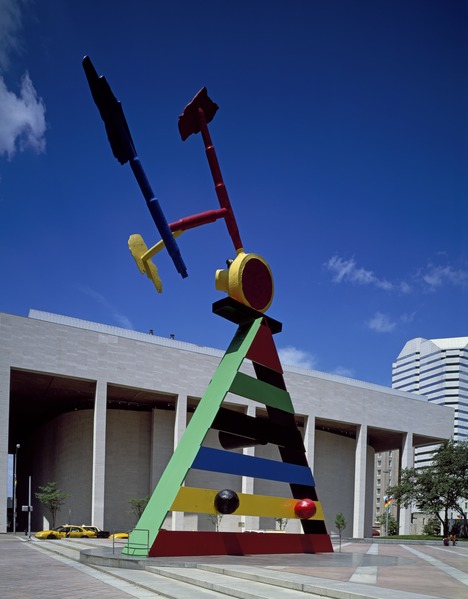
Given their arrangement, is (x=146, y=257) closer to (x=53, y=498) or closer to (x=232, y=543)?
(x=232, y=543)

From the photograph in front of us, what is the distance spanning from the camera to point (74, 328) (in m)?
48.2

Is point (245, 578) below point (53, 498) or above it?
above

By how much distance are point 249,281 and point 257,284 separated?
0.48m

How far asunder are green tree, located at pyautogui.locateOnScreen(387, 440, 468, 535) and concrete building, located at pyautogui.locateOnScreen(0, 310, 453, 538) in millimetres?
4818

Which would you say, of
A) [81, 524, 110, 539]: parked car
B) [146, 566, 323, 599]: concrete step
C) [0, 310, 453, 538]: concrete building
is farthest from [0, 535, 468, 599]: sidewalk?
[0, 310, 453, 538]: concrete building

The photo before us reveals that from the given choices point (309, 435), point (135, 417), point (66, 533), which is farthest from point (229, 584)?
point (309, 435)

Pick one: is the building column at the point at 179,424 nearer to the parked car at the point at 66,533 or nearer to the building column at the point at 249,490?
the building column at the point at 249,490

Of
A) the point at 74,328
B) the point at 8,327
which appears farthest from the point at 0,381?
the point at 74,328

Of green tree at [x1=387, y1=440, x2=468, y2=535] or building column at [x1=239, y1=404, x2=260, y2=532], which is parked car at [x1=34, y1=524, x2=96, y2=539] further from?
green tree at [x1=387, y1=440, x2=468, y2=535]

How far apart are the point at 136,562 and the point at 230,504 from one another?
3663 millimetres

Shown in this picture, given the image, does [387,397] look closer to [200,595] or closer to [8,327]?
[8,327]

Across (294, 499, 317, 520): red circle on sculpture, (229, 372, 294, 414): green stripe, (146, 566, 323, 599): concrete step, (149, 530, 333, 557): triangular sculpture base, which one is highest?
(229, 372, 294, 414): green stripe

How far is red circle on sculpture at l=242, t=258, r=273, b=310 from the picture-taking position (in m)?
22.8

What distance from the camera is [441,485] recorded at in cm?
5916
